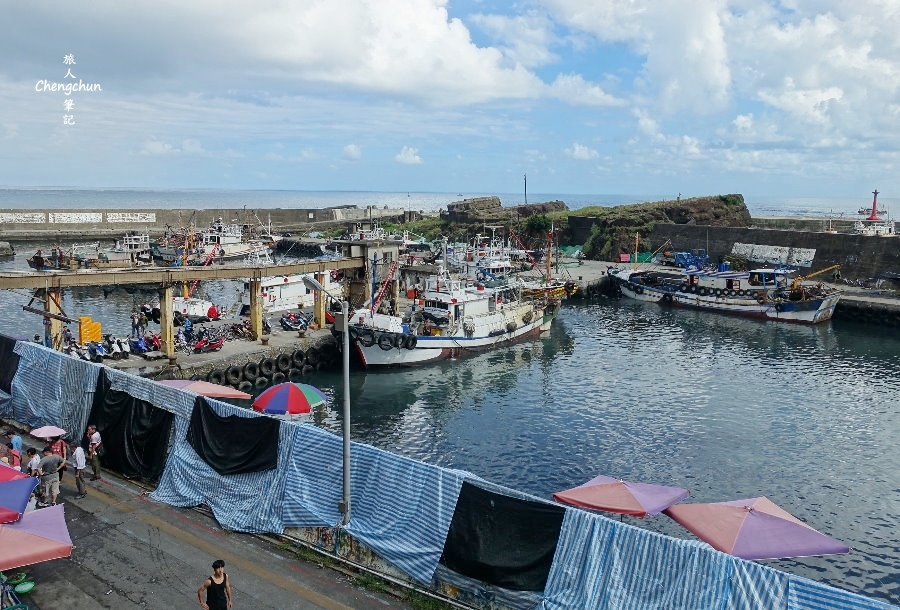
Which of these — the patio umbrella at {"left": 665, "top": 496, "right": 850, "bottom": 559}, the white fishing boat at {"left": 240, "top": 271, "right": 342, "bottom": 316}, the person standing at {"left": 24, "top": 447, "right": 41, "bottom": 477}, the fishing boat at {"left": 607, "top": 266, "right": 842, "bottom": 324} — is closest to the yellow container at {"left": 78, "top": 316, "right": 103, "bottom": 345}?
the white fishing boat at {"left": 240, "top": 271, "right": 342, "bottom": 316}

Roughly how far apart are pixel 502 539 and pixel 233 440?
6.93 meters

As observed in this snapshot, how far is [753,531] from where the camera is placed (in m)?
14.5

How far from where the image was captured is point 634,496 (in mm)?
16438

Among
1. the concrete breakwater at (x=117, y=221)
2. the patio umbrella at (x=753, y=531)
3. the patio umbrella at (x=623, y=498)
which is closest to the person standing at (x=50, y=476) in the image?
the patio umbrella at (x=623, y=498)

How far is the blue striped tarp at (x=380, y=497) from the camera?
42.5 feet

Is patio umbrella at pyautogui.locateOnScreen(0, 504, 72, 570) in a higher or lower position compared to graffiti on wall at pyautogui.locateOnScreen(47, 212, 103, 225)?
lower

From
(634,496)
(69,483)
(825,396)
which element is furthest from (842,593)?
(825,396)

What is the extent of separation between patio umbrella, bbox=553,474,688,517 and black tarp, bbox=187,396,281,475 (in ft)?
21.4

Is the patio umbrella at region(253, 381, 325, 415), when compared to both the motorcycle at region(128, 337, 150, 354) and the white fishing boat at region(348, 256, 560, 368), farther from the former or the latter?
the white fishing boat at region(348, 256, 560, 368)

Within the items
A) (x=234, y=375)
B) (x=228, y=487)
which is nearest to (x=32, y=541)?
(x=228, y=487)

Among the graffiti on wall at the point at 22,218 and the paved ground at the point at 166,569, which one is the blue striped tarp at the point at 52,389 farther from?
the graffiti on wall at the point at 22,218

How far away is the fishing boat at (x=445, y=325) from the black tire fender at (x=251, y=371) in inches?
225

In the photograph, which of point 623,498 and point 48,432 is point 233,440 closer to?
point 48,432

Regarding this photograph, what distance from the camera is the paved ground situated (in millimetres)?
12586
